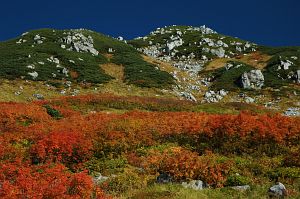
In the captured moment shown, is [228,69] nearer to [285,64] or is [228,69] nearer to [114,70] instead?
[285,64]

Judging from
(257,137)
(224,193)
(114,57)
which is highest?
(114,57)

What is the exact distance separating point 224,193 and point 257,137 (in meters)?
6.51

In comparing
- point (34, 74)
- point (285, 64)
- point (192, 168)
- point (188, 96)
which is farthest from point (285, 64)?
point (192, 168)

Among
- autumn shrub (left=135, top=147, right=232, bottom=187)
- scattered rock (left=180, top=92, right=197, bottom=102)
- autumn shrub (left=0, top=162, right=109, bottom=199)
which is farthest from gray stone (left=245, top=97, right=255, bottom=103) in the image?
autumn shrub (left=0, top=162, right=109, bottom=199)

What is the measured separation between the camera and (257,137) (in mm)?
19953

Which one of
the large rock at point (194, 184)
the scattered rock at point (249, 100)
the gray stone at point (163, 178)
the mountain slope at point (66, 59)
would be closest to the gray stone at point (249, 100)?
the scattered rock at point (249, 100)

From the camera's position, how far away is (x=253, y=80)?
73812 millimetres

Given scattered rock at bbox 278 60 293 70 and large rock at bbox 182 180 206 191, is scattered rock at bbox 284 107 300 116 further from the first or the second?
large rock at bbox 182 180 206 191

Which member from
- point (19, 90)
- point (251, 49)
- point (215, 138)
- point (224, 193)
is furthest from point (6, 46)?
point (224, 193)

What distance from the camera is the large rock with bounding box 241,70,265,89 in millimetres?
72438

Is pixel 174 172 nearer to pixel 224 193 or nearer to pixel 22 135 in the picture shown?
pixel 224 193

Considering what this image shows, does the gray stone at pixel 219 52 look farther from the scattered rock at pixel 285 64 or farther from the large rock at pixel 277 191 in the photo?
the large rock at pixel 277 191

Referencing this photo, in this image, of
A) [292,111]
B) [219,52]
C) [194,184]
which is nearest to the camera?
[194,184]

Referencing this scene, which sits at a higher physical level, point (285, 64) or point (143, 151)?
point (285, 64)
